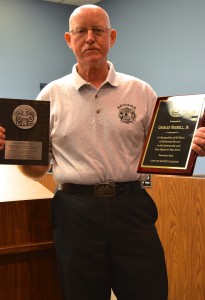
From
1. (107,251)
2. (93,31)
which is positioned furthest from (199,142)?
(93,31)

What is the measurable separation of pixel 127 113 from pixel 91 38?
1.11 feet

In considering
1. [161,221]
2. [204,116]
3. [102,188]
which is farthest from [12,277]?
[161,221]

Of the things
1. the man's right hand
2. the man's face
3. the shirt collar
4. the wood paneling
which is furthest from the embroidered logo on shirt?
the wood paneling

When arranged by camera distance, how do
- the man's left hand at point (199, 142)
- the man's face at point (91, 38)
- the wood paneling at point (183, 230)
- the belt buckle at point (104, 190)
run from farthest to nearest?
the wood paneling at point (183, 230) → the man's face at point (91, 38) → the belt buckle at point (104, 190) → the man's left hand at point (199, 142)

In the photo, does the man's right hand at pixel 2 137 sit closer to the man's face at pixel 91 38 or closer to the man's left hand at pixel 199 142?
the man's face at pixel 91 38

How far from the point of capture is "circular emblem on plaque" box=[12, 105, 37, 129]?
1.73 meters

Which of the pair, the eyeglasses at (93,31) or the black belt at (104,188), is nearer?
the black belt at (104,188)

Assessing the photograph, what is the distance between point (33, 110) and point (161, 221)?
170 centimetres

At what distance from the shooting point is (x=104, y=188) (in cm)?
173

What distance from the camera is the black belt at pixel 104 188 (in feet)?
5.67

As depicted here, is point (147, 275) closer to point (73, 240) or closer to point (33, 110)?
point (73, 240)

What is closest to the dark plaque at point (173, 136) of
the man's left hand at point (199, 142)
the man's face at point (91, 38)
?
the man's left hand at point (199, 142)

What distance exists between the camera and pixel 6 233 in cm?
176

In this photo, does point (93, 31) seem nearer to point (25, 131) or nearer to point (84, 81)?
point (84, 81)
